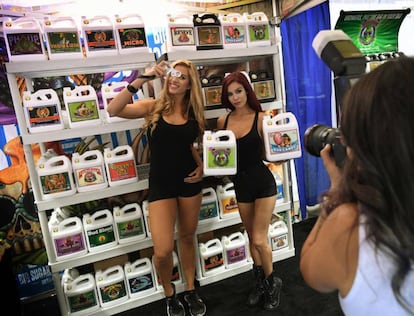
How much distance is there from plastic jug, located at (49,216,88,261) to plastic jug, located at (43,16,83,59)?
1.13 metres

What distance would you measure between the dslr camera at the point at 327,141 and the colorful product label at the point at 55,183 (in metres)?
1.64

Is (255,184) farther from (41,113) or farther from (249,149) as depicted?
(41,113)

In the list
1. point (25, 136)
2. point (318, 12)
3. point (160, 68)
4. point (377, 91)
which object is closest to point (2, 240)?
point (25, 136)

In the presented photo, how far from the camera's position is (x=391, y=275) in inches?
24.9

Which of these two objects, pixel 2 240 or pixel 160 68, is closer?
pixel 160 68

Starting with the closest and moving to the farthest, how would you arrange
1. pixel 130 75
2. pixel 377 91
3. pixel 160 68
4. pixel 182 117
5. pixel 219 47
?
pixel 377 91 < pixel 160 68 < pixel 182 117 < pixel 219 47 < pixel 130 75

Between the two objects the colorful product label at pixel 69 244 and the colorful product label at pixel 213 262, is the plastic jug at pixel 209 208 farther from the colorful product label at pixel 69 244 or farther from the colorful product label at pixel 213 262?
the colorful product label at pixel 69 244

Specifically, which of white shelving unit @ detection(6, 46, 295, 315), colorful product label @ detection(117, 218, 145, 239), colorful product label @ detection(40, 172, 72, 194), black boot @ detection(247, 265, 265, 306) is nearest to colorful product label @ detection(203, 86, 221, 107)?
white shelving unit @ detection(6, 46, 295, 315)

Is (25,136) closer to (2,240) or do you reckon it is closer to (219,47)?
(2,240)

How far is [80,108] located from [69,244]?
94 centimetres

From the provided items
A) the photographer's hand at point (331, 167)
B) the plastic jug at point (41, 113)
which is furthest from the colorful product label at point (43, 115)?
the photographer's hand at point (331, 167)

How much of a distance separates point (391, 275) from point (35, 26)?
2235 millimetres

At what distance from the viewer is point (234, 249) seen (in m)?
2.57

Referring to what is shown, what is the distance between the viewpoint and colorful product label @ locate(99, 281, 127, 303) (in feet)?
7.39
